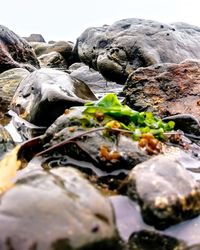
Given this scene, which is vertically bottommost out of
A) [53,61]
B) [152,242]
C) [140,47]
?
[53,61]

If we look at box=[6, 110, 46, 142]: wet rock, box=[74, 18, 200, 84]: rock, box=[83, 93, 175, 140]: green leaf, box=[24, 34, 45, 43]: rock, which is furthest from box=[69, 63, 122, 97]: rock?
box=[24, 34, 45, 43]: rock

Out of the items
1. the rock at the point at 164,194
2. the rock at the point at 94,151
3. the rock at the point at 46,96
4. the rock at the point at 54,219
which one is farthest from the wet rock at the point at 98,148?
the rock at the point at 46,96

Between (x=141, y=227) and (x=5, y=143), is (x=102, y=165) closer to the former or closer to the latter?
(x=141, y=227)

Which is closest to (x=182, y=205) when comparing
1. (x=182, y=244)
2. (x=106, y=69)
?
(x=182, y=244)

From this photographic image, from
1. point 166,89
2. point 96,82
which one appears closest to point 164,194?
point 166,89

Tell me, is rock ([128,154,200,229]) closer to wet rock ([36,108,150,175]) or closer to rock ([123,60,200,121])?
wet rock ([36,108,150,175])

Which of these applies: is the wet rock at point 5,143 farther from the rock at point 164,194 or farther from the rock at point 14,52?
the rock at point 14,52

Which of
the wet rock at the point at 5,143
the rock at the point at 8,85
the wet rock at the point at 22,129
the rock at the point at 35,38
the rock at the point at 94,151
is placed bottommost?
the rock at the point at 35,38
